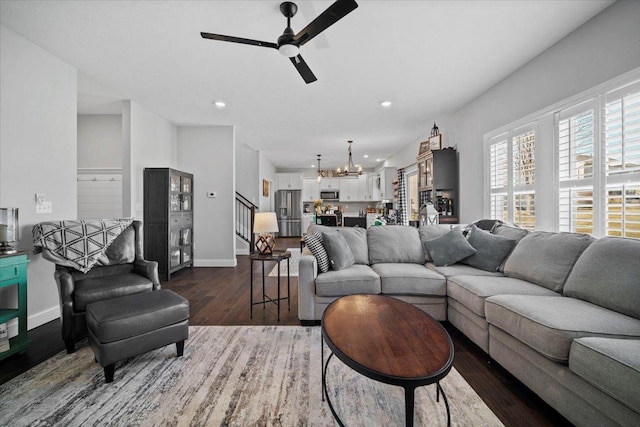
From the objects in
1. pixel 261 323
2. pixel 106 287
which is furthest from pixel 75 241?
pixel 261 323

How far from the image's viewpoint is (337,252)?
9.40 feet

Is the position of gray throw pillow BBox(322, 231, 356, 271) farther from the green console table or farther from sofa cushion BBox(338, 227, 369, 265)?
the green console table

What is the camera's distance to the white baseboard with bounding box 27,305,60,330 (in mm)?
2680

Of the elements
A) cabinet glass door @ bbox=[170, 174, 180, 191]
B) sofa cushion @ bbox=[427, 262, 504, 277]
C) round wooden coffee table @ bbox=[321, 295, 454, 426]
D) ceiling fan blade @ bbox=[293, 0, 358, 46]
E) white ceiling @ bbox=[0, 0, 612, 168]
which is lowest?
round wooden coffee table @ bbox=[321, 295, 454, 426]

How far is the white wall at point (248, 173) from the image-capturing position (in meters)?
7.61

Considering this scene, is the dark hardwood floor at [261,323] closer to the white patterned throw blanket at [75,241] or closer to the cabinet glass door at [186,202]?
the white patterned throw blanket at [75,241]

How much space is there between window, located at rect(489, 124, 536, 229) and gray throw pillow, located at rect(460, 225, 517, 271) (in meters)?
0.75

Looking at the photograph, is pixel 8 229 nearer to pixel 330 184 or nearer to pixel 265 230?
pixel 265 230

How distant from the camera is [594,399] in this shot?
4.19ft

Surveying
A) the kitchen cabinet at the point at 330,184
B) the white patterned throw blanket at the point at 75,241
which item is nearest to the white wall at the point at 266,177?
the kitchen cabinet at the point at 330,184

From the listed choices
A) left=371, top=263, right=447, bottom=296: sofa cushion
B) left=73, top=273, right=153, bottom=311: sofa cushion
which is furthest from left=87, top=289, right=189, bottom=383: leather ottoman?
left=371, top=263, right=447, bottom=296: sofa cushion

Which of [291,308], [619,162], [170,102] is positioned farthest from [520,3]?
[170,102]

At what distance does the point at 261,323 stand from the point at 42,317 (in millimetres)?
2243

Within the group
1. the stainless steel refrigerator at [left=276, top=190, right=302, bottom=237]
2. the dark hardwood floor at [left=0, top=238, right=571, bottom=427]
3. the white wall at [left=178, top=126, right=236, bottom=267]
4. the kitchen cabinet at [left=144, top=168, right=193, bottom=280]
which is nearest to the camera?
the dark hardwood floor at [left=0, top=238, right=571, bottom=427]
